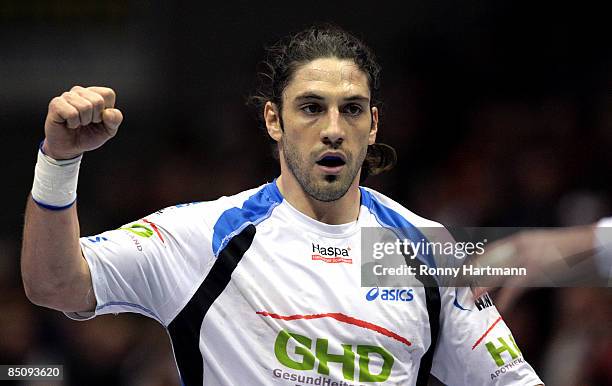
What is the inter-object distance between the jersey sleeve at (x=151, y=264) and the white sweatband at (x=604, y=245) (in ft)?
4.68

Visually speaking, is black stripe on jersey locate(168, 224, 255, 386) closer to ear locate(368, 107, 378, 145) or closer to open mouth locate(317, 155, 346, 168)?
open mouth locate(317, 155, 346, 168)

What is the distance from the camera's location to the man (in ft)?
11.1

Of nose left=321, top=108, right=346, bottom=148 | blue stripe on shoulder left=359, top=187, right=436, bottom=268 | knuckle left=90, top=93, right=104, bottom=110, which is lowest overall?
blue stripe on shoulder left=359, top=187, right=436, bottom=268

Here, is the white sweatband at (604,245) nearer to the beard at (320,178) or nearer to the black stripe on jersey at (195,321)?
the beard at (320,178)

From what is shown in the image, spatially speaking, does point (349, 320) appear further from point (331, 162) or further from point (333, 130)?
point (333, 130)

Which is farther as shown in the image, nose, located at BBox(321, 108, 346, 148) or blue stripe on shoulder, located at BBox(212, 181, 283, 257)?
nose, located at BBox(321, 108, 346, 148)

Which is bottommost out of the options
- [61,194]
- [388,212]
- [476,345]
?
[476,345]

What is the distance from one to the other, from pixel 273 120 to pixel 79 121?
4.11 ft

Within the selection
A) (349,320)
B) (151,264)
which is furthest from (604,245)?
(151,264)

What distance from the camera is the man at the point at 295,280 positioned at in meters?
3.39

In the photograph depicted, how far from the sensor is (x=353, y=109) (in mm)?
3816

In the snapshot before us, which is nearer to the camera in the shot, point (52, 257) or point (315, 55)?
point (52, 257)

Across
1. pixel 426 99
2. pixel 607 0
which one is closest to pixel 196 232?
pixel 426 99

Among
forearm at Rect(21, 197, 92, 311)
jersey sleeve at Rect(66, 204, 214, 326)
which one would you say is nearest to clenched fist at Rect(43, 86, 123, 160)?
forearm at Rect(21, 197, 92, 311)
